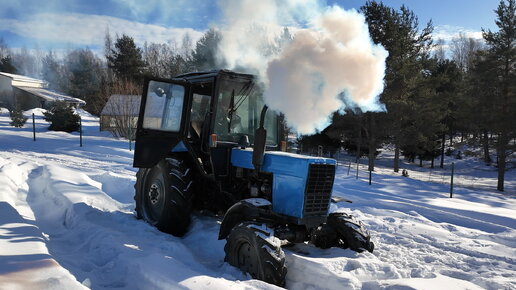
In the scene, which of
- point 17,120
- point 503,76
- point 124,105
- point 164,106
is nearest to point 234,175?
point 164,106

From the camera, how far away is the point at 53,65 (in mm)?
69875

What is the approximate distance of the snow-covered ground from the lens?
13.7 ft

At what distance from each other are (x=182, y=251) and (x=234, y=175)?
55.5 inches

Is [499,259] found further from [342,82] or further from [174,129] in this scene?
[174,129]

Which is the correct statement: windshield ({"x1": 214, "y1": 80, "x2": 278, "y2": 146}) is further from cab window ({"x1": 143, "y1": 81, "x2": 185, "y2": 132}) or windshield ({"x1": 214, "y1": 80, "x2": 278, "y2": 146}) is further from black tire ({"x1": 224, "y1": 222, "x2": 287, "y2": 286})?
black tire ({"x1": 224, "y1": 222, "x2": 287, "y2": 286})

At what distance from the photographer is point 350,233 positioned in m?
5.39

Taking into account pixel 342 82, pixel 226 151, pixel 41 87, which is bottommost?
pixel 226 151

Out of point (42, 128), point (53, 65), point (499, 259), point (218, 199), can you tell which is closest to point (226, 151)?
point (218, 199)

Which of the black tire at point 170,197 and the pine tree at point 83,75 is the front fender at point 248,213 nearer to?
the black tire at point 170,197

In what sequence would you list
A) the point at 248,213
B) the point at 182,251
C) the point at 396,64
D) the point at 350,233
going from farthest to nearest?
the point at 396,64 < the point at 350,233 < the point at 182,251 < the point at 248,213

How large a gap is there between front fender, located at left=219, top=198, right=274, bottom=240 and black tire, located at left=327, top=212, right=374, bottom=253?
36.8 inches

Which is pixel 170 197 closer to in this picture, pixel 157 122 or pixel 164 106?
pixel 157 122

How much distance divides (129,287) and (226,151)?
2.56 m

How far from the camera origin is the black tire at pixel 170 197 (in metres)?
6.22
